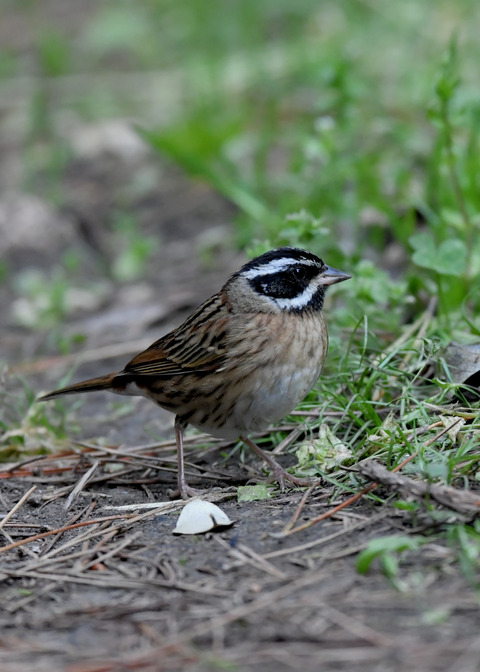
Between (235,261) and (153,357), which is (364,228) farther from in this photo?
(153,357)

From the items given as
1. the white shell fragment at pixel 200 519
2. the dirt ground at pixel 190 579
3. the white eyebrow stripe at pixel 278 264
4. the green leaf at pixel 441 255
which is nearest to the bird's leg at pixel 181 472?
the dirt ground at pixel 190 579

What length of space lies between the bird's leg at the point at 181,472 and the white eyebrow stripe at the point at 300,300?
2.78 feet

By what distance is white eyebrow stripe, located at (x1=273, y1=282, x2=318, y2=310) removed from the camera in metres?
4.96

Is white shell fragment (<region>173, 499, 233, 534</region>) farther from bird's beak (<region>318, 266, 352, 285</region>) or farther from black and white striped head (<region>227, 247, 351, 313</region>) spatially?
bird's beak (<region>318, 266, 352, 285</region>)

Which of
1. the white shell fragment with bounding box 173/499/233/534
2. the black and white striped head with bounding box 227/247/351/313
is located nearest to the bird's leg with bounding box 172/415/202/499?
the white shell fragment with bounding box 173/499/233/534

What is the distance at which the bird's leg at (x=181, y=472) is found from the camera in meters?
4.79

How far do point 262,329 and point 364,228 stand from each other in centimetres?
295

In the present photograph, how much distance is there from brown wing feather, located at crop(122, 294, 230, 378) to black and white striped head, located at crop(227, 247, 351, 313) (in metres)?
0.19

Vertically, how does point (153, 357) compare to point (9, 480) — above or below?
above

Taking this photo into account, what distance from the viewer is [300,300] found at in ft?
16.4

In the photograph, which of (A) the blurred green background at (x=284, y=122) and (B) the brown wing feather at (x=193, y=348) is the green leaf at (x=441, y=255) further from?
(B) the brown wing feather at (x=193, y=348)

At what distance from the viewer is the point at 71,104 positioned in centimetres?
1183

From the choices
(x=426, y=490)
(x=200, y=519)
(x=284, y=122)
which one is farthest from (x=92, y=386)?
(x=284, y=122)

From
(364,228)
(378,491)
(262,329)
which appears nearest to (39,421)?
(262,329)
